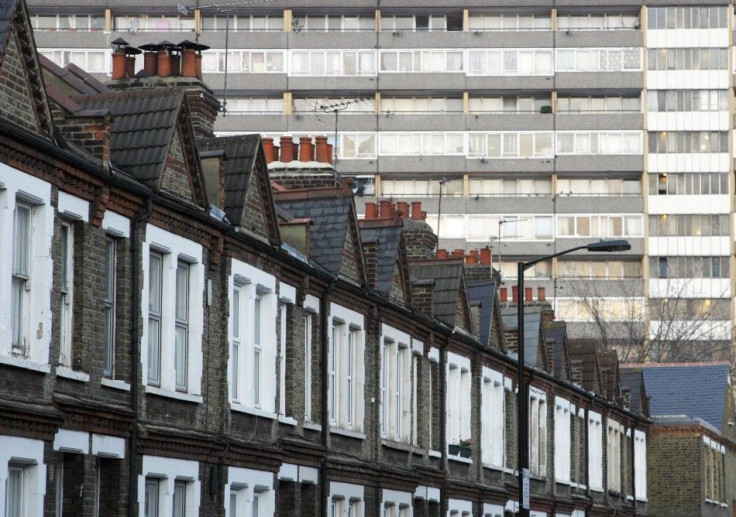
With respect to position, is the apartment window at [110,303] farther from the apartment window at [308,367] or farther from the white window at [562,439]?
the white window at [562,439]

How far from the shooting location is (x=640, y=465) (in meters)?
70.6

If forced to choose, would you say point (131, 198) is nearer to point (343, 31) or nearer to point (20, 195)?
point (20, 195)

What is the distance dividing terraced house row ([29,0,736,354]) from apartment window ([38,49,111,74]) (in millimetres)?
242

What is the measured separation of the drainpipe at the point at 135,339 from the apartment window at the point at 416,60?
102 meters

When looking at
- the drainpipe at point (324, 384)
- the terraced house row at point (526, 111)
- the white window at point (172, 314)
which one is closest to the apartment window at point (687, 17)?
the terraced house row at point (526, 111)

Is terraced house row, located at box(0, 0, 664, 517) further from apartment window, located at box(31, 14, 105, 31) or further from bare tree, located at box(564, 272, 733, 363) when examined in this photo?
apartment window, located at box(31, 14, 105, 31)

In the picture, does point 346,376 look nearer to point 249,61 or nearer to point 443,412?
point 443,412

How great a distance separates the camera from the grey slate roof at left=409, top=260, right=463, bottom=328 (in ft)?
146

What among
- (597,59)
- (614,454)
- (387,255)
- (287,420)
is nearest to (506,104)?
(597,59)

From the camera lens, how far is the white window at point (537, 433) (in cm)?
5222

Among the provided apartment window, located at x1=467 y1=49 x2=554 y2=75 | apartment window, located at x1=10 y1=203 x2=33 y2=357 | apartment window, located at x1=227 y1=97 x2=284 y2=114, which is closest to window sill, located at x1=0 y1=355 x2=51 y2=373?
apartment window, located at x1=10 y1=203 x2=33 y2=357

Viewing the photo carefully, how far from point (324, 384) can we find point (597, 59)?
315ft

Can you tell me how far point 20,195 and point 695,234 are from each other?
11046 centimetres

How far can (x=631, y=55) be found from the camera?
12775 centimetres
